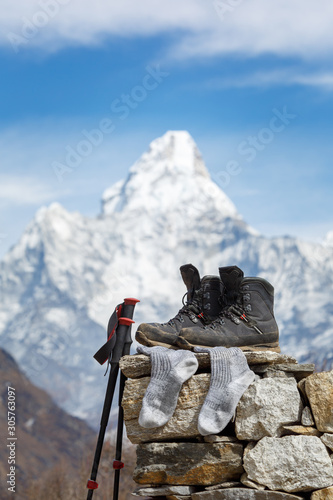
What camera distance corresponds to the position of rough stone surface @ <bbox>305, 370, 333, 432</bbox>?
17.8 feet

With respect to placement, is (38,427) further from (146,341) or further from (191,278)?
(146,341)

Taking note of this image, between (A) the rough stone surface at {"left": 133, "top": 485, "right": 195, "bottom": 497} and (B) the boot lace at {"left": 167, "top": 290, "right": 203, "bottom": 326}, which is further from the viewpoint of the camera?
(B) the boot lace at {"left": 167, "top": 290, "right": 203, "bottom": 326}

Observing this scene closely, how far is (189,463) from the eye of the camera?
18.5ft

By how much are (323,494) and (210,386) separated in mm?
1197

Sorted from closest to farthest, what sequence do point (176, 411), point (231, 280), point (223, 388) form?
point (223, 388) → point (176, 411) → point (231, 280)

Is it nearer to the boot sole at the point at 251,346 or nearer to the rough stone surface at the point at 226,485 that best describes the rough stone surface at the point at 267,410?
the rough stone surface at the point at 226,485

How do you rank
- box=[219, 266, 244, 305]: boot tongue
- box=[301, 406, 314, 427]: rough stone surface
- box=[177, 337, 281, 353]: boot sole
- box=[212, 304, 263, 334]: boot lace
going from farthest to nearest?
box=[219, 266, 244, 305]: boot tongue, box=[212, 304, 263, 334]: boot lace, box=[177, 337, 281, 353]: boot sole, box=[301, 406, 314, 427]: rough stone surface

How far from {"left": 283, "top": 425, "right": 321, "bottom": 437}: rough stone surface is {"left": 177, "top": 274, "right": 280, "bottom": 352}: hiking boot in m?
0.84

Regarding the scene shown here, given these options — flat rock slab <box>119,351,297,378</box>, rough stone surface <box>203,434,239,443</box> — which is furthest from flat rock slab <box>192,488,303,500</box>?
flat rock slab <box>119,351,297,378</box>

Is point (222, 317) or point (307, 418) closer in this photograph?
point (307, 418)

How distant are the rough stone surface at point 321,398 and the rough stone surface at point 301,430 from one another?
6 centimetres

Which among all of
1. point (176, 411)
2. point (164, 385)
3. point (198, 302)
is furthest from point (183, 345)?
point (198, 302)

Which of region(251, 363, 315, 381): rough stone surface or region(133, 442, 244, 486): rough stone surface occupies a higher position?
region(251, 363, 315, 381): rough stone surface

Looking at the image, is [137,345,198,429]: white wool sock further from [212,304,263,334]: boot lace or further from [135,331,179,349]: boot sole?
[212,304,263,334]: boot lace
